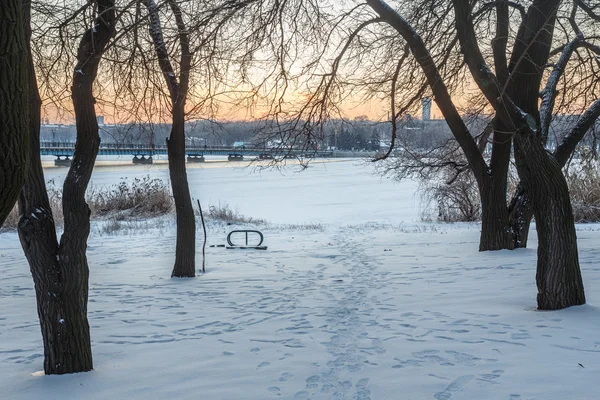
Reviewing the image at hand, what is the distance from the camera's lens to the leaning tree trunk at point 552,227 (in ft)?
19.0

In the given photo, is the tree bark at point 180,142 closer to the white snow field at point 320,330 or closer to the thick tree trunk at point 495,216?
the white snow field at point 320,330

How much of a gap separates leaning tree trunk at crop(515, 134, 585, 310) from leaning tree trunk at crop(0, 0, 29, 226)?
4.99m

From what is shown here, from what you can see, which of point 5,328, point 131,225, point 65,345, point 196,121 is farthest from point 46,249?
point 131,225

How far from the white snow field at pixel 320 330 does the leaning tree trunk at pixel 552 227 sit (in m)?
0.21

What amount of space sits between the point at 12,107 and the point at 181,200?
22.8 feet

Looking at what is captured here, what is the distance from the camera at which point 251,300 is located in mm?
7500

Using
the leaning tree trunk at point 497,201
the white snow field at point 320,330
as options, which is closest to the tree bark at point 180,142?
the white snow field at point 320,330

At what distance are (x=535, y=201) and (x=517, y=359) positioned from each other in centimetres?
206

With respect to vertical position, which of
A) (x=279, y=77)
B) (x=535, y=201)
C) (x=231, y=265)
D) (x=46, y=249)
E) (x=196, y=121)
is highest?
(x=279, y=77)

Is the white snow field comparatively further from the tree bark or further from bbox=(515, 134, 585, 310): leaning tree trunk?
the tree bark

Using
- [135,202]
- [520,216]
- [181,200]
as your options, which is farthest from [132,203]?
[520,216]

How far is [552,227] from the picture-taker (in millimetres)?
5801

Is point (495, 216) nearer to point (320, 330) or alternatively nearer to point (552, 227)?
point (552, 227)

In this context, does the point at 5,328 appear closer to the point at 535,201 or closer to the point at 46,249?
the point at 46,249
